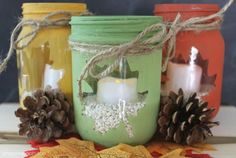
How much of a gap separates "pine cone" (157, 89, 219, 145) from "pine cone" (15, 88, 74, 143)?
0.42 ft

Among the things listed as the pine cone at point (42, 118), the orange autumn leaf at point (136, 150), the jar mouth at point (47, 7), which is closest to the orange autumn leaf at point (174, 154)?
the orange autumn leaf at point (136, 150)

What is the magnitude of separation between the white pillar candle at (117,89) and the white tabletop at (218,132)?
0.12m

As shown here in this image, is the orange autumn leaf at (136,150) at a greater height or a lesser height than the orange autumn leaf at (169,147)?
greater

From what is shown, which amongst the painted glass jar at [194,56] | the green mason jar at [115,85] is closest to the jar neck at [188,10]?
the painted glass jar at [194,56]

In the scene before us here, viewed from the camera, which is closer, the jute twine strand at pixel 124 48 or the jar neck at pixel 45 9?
the jute twine strand at pixel 124 48

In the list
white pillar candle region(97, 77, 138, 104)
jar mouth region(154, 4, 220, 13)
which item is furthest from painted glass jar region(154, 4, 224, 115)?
white pillar candle region(97, 77, 138, 104)

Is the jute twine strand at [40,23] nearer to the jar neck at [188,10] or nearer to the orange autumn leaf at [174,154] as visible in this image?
the jar neck at [188,10]

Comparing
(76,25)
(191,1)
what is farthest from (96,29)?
(191,1)

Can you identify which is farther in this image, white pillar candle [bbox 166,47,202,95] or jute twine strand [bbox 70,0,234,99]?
white pillar candle [bbox 166,47,202,95]

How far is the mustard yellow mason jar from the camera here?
0.51m

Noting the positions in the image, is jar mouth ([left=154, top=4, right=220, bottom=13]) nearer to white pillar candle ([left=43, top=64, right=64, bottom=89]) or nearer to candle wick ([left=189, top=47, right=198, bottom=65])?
candle wick ([left=189, top=47, right=198, bottom=65])

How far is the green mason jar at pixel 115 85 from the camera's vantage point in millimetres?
406

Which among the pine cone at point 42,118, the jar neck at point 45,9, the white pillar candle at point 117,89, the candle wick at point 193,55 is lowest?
the pine cone at point 42,118

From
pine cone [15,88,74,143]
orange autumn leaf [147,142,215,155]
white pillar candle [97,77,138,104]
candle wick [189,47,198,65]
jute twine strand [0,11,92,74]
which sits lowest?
orange autumn leaf [147,142,215,155]
